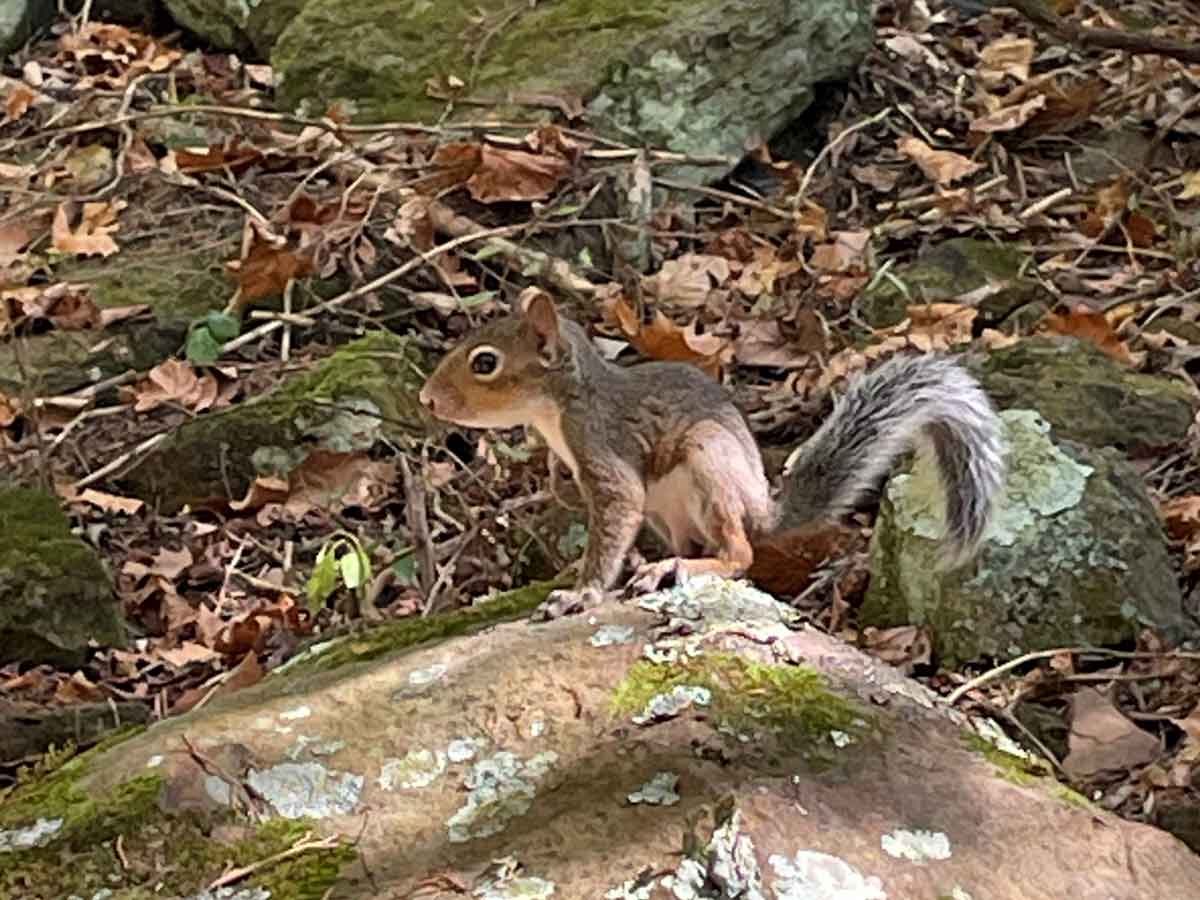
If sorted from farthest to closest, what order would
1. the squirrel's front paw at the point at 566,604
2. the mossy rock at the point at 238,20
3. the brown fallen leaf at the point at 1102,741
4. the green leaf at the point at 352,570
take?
the mossy rock at the point at 238,20, the green leaf at the point at 352,570, the brown fallen leaf at the point at 1102,741, the squirrel's front paw at the point at 566,604

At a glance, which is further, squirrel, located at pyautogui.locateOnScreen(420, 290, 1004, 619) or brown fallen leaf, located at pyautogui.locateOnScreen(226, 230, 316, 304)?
brown fallen leaf, located at pyautogui.locateOnScreen(226, 230, 316, 304)

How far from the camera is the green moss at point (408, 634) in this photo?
254 centimetres

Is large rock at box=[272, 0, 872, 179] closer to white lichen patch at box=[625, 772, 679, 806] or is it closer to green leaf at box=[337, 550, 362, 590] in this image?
green leaf at box=[337, 550, 362, 590]

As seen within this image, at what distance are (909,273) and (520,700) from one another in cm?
320

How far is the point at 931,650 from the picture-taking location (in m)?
3.39

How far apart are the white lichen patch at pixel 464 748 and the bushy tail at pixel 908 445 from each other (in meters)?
0.98

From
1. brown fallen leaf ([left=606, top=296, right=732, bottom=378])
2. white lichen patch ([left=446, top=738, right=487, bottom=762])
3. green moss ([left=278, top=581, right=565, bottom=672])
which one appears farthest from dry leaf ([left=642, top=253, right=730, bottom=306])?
white lichen patch ([left=446, top=738, right=487, bottom=762])

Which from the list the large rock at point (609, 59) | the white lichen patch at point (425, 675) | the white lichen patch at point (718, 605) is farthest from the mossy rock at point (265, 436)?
the white lichen patch at point (425, 675)

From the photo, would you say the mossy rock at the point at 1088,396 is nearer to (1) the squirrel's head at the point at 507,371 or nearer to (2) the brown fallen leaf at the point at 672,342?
Answer: (2) the brown fallen leaf at the point at 672,342

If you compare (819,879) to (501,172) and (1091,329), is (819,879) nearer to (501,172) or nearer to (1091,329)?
(1091,329)

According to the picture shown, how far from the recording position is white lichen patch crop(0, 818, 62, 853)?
193 centimetres

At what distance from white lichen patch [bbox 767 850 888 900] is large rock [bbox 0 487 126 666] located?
240 cm

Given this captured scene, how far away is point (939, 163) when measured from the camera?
5.66 metres

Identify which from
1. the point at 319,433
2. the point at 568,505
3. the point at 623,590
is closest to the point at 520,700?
the point at 623,590
